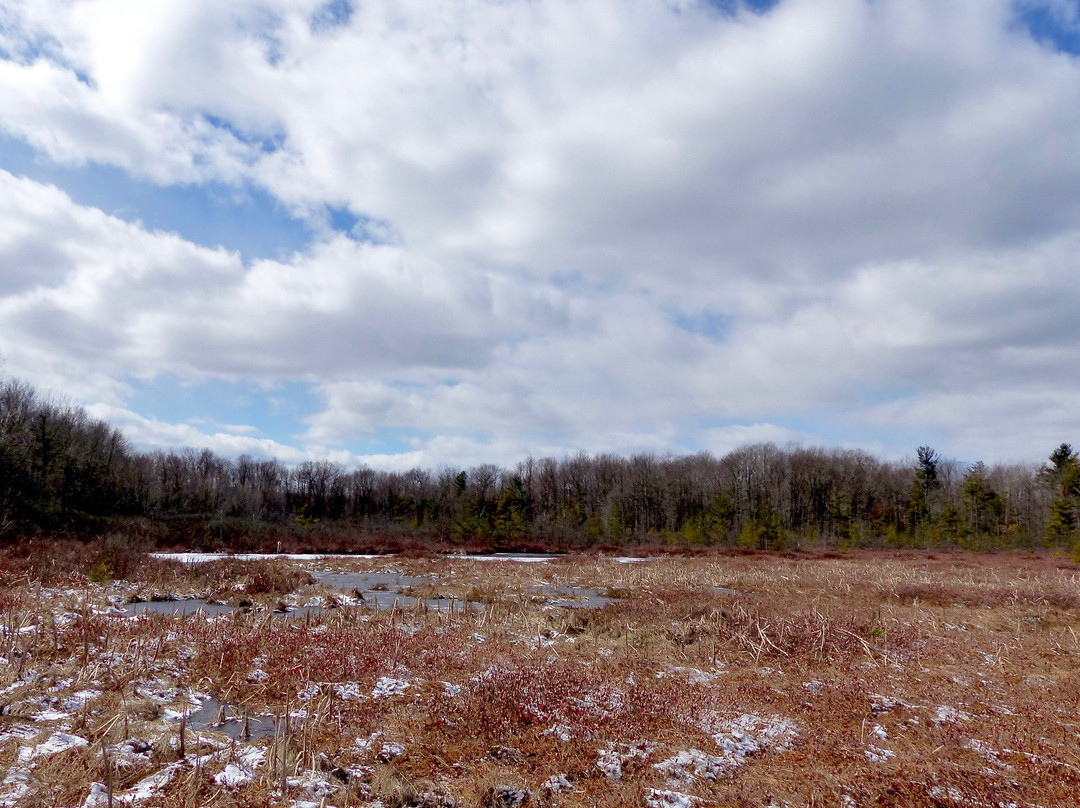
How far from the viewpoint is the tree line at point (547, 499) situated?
1937 inches

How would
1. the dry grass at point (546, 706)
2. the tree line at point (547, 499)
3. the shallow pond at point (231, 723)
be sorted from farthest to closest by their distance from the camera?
the tree line at point (547, 499), the shallow pond at point (231, 723), the dry grass at point (546, 706)

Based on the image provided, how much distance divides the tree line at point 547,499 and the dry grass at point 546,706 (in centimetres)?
2637

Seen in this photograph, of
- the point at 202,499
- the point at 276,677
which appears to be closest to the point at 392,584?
the point at 276,677

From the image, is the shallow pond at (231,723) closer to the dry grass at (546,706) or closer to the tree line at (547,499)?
the dry grass at (546,706)

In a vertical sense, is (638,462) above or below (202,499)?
above

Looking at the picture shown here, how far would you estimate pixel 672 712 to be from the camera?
9203mm

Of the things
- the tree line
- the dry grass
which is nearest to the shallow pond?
the dry grass

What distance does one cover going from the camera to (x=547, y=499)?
105062 mm

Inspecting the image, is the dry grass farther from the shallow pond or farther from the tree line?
the tree line

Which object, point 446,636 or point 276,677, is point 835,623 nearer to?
point 446,636

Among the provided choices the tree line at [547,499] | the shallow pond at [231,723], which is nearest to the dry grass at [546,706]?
the shallow pond at [231,723]

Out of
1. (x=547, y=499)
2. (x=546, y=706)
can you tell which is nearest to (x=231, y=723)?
(x=546, y=706)

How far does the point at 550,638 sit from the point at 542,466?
99.3m

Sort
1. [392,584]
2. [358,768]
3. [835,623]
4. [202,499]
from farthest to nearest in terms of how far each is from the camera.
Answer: [202,499] → [392,584] → [835,623] → [358,768]
